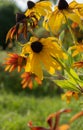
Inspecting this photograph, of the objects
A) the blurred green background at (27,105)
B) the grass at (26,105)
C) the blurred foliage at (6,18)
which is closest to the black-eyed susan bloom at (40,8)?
the blurred green background at (27,105)

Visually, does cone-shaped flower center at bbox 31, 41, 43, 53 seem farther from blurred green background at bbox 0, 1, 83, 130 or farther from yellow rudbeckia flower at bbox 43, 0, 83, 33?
blurred green background at bbox 0, 1, 83, 130

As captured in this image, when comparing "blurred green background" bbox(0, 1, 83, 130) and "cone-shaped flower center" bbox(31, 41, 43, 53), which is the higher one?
"cone-shaped flower center" bbox(31, 41, 43, 53)

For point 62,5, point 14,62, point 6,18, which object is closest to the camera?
point 62,5

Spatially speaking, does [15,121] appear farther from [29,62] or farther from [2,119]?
[29,62]

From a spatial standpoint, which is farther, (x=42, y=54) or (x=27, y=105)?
(x=27, y=105)

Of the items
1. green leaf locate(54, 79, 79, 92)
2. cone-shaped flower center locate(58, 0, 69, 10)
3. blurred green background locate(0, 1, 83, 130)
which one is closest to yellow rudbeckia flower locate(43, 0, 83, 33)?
cone-shaped flower center locate(58, 0, 69, 10)

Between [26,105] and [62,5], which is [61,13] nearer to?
[62,5]

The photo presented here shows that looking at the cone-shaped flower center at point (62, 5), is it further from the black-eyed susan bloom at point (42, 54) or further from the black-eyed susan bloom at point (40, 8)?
the black-eyed susan bloom at point (42, 54)

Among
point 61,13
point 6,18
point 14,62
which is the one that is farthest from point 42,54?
point 6,18
